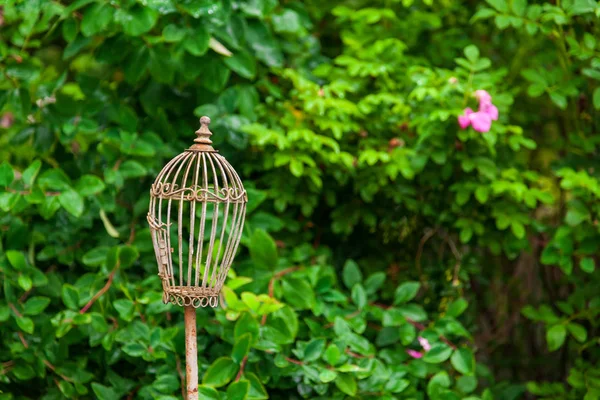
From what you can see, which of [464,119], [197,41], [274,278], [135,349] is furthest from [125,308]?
[464,119]

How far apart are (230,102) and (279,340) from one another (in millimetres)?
822

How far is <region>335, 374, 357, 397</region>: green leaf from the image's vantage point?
6.33 feet

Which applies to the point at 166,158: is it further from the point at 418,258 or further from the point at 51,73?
the point at 418,258

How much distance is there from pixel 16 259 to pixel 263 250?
67 centimetres

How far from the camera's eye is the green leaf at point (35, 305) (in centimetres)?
200

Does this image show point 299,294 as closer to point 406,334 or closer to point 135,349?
point 406,334

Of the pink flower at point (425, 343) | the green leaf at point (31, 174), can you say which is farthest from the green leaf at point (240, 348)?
the green leaf at point (31, 174)

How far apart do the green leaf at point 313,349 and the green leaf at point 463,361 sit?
0.42 meters

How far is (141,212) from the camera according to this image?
2260 mm

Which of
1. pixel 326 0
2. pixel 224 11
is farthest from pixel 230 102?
pixel 326 0

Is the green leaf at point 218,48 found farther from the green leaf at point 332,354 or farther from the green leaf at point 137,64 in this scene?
the green leaf at point 332,354

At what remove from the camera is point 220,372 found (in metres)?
1.84

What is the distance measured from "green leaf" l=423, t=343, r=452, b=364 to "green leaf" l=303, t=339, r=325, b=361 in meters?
0.35

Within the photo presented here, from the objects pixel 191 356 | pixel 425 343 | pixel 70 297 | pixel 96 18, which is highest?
pixel 96 18
